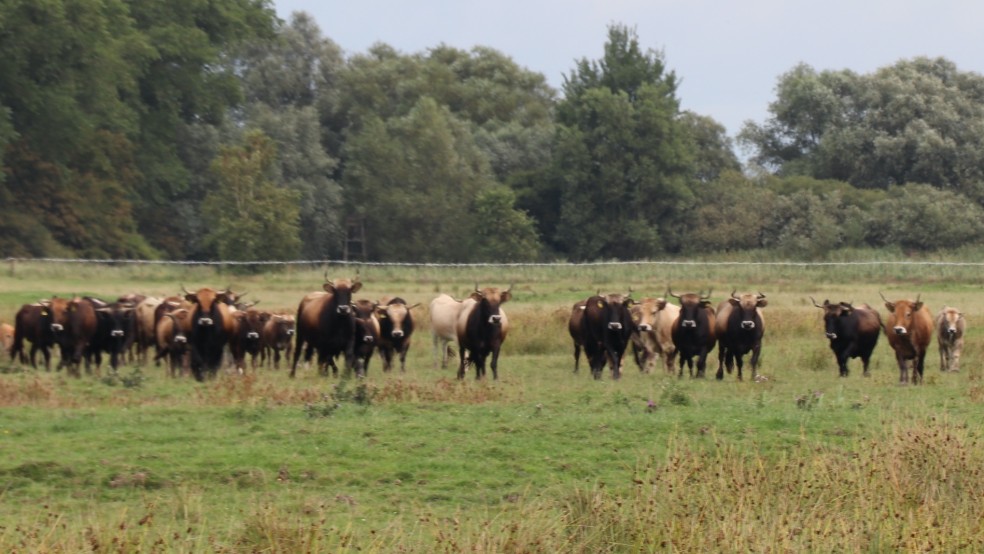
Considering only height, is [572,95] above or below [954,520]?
above

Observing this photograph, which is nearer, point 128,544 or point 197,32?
point 128,544

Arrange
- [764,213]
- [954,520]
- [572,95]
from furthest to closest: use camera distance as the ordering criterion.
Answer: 1. [572,95]
2. [764,213]
3. [954,520]

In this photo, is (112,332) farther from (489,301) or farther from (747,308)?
(747,308)

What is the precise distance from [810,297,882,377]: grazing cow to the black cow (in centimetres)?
331

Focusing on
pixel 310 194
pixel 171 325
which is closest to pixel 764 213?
pixel 310 194

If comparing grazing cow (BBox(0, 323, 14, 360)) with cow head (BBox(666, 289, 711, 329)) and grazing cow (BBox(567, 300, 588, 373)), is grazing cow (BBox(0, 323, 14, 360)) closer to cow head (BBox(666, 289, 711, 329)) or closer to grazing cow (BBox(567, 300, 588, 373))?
grazing cow (BBox(567, 300, 588, 373))

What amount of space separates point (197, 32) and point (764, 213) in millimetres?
27296

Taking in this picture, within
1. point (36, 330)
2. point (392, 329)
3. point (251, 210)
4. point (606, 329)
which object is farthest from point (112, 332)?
point (251, 210)

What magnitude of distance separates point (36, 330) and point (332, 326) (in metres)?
5.47

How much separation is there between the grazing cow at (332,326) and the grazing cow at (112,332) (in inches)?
127

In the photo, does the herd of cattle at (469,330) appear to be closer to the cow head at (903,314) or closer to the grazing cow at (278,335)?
the cow head at (903,314)

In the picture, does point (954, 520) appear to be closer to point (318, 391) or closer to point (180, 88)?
point (318, 391)

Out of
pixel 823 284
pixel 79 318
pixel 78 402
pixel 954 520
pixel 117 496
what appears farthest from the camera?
pixel 823 284

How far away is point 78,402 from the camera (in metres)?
19.5
